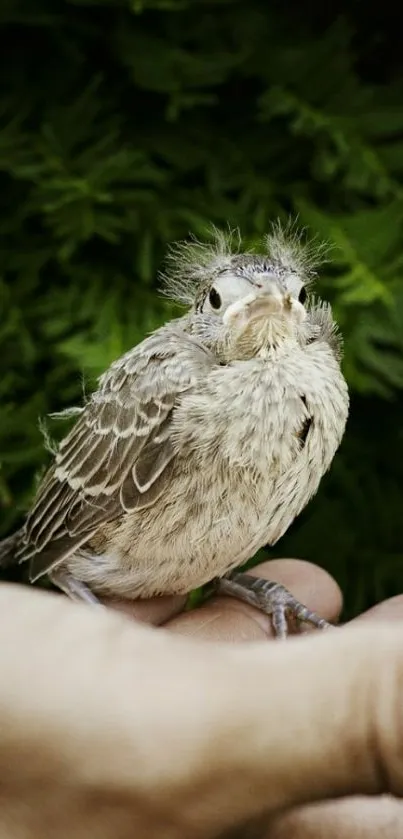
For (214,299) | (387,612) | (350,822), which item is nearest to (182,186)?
(214,299)

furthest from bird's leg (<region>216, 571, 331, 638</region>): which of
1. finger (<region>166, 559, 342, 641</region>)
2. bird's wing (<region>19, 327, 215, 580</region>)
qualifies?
bird's wing (<region>19, 327, 215, 580</region>)

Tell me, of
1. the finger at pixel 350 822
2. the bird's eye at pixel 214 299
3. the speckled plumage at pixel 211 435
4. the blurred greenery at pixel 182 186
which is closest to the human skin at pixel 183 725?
the finger at pixel 350 822

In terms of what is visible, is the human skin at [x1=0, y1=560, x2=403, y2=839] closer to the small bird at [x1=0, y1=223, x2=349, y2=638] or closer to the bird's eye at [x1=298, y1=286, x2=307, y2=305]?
the small bird at [x1=0, y1=223, x2=349, y2=638]

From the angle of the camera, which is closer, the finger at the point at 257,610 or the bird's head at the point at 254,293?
the bird's head at the point at 254,293

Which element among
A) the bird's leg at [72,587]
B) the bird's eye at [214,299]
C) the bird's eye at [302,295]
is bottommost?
the bird's leg at [72,587]

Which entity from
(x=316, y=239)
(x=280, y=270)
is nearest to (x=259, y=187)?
(x=316, y=239)

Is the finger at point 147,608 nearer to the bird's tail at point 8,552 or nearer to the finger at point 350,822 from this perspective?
the bird's tail at point 8,552

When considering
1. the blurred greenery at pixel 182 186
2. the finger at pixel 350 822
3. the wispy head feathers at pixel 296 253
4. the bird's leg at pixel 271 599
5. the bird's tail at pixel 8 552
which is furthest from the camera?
the blurred greenery at pixel 182 186

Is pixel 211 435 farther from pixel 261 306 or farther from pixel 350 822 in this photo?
Result: pixel 350 822
